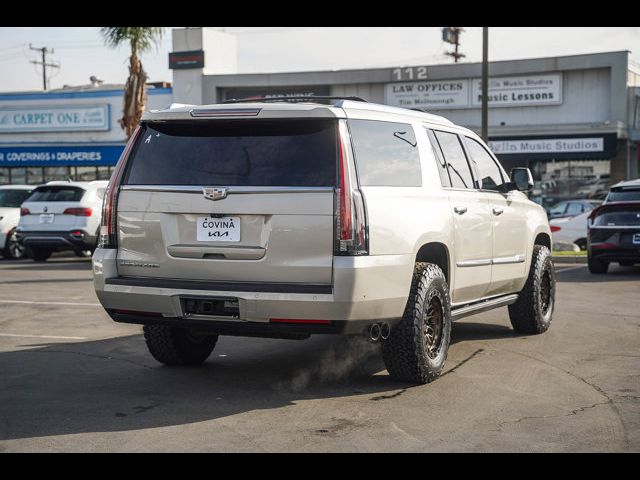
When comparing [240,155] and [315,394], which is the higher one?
[240,155]

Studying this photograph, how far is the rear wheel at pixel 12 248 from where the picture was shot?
20.1 m

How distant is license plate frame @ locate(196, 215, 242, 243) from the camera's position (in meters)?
6.14

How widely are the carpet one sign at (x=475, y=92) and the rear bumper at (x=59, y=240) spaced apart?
20.1 metres

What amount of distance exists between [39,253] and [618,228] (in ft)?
37.5

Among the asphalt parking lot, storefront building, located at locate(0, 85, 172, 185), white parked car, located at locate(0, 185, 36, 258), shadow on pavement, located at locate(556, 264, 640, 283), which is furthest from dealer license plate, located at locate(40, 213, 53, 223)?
storefront building, located at locate(0, 85, 172, 185)

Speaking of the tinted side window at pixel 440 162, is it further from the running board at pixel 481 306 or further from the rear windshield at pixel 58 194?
the rear windshield at pixel 58 194

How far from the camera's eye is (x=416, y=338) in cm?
650

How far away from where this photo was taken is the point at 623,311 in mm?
10828

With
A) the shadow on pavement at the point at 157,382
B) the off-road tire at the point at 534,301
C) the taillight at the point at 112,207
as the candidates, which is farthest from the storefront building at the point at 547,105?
the taillight at the point at 112,207

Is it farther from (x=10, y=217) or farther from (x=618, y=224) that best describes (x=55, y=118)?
(x=618, y=224)

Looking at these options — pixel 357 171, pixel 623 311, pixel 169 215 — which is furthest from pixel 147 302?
pixel 623 311

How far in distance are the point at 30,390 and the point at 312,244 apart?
2.23m

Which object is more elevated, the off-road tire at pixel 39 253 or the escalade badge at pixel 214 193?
the escalade badge at pixel 214 193

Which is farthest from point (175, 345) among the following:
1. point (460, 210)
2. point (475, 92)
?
point (475, 92)
